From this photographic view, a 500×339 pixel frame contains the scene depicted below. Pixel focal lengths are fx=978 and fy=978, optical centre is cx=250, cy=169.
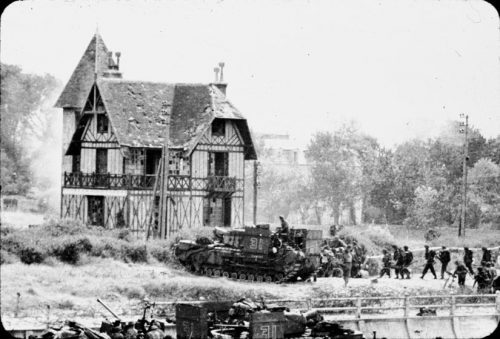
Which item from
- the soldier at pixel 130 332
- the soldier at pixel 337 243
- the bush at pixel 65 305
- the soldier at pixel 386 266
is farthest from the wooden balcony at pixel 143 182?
the soldier at pixel 130 332

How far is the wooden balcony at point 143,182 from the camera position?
143 ft

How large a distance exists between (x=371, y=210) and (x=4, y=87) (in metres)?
22.5

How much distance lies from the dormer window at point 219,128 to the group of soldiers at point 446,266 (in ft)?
32.6

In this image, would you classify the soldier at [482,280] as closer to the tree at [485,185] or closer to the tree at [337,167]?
the tree at [485,185]

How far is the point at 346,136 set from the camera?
60906 mm

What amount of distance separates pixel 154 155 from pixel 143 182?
172cm

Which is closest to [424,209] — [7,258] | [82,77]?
[82,77]

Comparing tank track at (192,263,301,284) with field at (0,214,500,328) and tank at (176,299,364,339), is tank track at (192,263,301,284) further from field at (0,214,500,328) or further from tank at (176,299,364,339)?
tank at (176,299,364,339)

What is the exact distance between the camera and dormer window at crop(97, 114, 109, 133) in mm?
44469

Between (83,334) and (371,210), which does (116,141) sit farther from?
(83,334)

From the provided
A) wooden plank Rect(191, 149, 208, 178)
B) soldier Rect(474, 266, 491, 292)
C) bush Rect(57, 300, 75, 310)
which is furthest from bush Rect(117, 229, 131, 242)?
soldier Rect(474, 266, 491, 292)

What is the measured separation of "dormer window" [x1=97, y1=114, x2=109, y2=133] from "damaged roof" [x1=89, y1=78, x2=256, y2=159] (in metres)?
1.24

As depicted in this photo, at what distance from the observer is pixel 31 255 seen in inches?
1303

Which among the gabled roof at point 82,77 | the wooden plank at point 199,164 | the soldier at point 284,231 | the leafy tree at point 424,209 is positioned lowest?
the soldier at point 284,231
